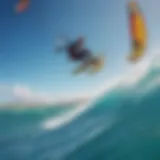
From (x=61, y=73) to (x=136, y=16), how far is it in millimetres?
305

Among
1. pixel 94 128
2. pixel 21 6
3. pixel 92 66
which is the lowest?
pixel 94 128

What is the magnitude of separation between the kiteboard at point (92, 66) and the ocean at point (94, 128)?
0.08 m

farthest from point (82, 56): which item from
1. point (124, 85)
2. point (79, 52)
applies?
point (124, 85)

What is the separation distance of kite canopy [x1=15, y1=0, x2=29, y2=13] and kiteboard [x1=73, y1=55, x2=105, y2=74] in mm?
262

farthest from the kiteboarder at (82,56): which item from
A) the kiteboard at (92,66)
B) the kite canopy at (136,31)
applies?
the kite canopy at (136,31)

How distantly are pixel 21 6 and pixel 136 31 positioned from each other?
15.0 inches

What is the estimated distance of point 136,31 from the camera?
1.15 meters

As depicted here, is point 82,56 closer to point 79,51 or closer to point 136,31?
point 79,51

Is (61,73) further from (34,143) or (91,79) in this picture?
(34,143)

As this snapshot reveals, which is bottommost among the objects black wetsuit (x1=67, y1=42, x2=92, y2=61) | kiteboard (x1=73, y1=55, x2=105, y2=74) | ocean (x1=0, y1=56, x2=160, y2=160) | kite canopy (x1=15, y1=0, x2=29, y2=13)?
ocean (x1=0, y1=56, x2=160, y2=160)

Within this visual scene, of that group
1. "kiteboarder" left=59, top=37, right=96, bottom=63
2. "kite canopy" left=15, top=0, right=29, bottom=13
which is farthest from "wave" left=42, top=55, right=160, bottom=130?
"kite canopy" left=15, top=0, right=29, bottom=13

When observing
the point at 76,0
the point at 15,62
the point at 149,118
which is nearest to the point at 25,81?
the point at 15,62

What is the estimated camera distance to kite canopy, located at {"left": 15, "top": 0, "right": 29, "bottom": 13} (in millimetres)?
1147

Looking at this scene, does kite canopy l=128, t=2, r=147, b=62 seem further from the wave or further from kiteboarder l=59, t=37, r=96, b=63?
kiteboarder l=59, t=37, r=96, b=63
